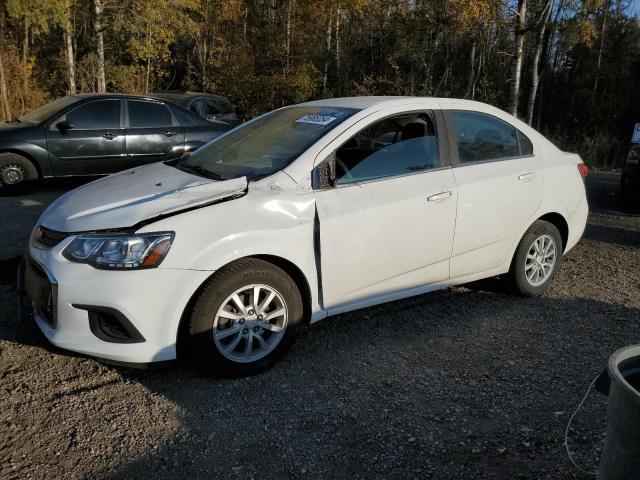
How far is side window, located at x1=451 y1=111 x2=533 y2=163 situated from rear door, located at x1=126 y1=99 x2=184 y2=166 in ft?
18.5

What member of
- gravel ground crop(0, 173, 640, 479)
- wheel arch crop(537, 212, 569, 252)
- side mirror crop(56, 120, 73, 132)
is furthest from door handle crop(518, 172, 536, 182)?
side mirror crop(56, 120, 73, 132)

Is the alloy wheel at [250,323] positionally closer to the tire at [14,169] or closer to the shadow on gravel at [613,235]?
the shadow on gravel at [613,235]

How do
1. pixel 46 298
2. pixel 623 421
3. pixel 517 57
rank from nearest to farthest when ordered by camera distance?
pixel 623 421 < pixel 46 298 < pixel 517 57

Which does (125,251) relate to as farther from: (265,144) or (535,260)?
(535,260)

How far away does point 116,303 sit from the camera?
304 centimetres

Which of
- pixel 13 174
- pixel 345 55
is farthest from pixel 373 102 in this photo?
pixel 345 55

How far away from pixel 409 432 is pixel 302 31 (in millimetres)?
28984

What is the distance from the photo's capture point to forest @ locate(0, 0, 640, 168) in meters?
25.1

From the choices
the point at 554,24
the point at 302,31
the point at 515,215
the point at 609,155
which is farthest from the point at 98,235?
the point at 554,24

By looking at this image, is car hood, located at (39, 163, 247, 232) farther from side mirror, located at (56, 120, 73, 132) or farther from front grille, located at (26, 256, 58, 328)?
side mirror, located at (56, 120, 73, 132)

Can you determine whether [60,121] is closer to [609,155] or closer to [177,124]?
[177,124]

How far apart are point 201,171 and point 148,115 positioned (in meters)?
5.61

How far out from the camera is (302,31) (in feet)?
96.6

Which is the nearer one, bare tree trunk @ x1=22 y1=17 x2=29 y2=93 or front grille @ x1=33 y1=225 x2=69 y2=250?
front grille @ x1=33 y1=225 x2=69 y2=250
